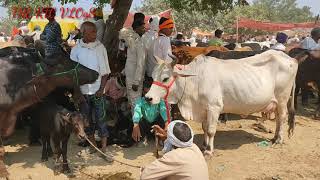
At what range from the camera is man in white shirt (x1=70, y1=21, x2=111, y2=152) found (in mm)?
6352

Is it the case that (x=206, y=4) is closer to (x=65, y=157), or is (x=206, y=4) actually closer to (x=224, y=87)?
(x=224, y=87)

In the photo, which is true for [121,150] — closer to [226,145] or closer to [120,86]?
[120,86]

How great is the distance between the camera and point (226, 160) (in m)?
7.00

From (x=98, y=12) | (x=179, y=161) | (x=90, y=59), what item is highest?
(x=98, y=12)

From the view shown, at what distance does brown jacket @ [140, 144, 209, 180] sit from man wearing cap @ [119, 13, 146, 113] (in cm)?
354

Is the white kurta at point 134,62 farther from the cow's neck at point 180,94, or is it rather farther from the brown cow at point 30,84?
the brown cow at point 30,84

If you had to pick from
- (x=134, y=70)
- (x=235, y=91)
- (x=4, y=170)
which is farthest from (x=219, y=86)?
(x=4, y=170)

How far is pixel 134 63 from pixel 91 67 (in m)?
1.04

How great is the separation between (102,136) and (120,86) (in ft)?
5.34

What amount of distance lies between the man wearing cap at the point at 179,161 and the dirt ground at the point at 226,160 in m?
2.48

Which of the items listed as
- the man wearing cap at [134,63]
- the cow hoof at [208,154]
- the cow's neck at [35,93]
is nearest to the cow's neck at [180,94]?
the man wearing cap at [134,63]

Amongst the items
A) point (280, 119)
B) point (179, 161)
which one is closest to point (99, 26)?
point (280, 119)

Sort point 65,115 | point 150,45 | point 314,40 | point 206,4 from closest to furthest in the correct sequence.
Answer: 1. point 65,115
2. point 150,45
3. point 206,4
4. point 314,40

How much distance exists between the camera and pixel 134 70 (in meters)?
7.22
